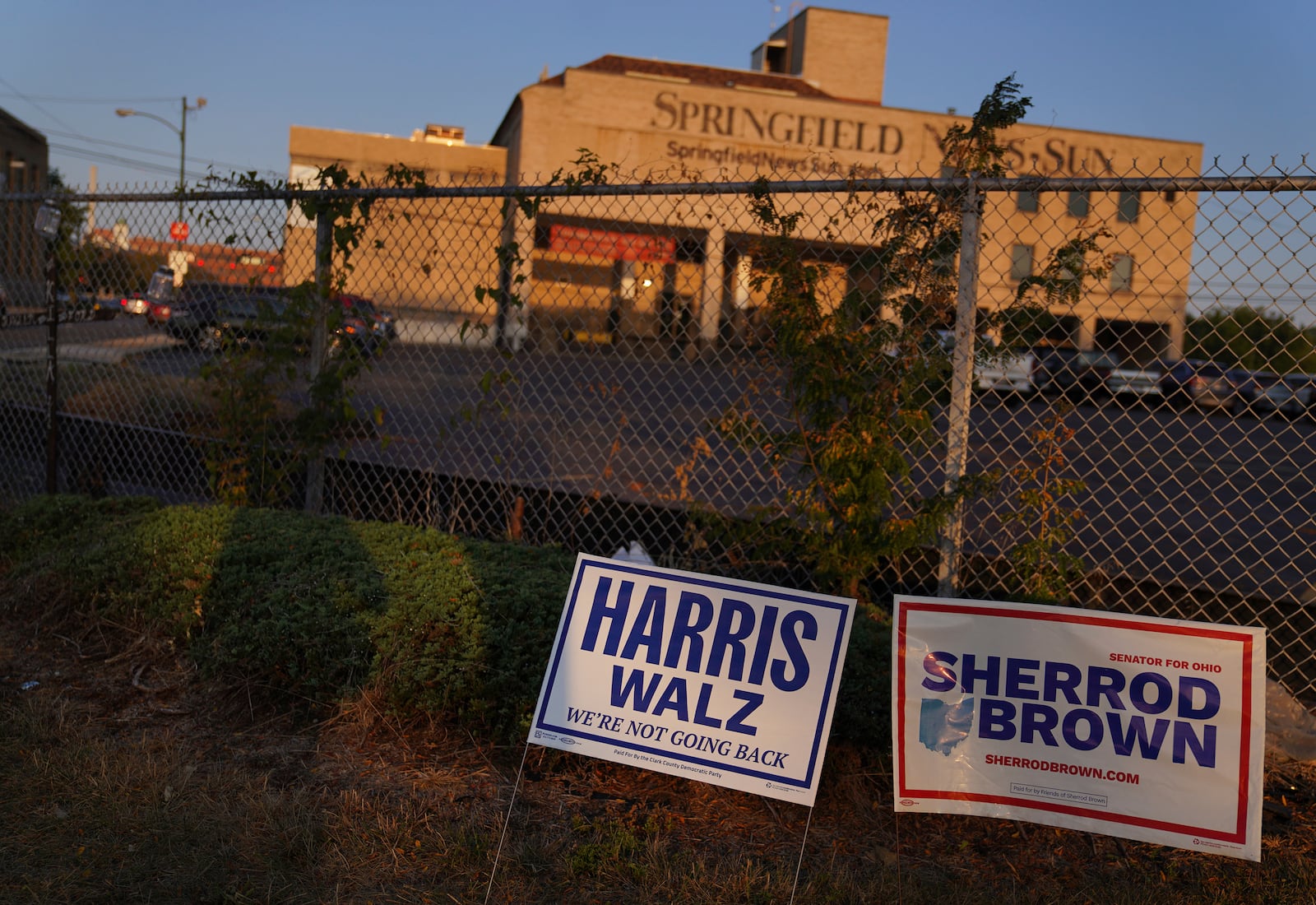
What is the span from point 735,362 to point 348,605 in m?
1.84

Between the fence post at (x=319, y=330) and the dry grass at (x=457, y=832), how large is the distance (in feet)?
5.65

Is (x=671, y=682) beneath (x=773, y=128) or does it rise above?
beneath

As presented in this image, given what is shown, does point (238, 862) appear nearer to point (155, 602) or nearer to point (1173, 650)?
point (155, 602)

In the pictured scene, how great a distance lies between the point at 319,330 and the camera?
548 cm

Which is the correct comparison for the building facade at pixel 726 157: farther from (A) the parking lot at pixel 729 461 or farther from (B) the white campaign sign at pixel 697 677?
(B) the white campaign sign at pixel 697 677

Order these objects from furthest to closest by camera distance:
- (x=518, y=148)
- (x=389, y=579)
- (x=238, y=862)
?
1. (x=518, y=148)
2. (x=389, y=579)
3. (x=238, y=862)

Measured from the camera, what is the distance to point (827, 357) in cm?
390

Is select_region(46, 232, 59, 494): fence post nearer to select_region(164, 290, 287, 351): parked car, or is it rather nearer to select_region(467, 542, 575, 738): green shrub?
select_region(164, 290, 287, 351): parked car

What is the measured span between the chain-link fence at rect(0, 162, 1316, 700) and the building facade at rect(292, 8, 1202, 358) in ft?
0.17

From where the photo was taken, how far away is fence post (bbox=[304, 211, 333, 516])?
211 inches

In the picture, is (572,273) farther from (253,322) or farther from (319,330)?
(253,322)

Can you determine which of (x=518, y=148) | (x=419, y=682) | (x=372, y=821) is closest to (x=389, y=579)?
(x=419, y=682)

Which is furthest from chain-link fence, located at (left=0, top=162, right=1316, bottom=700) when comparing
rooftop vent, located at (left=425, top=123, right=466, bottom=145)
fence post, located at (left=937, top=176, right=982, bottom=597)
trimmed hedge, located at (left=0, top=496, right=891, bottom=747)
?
rooftop vent, located at (left=425, top=123, right=466, bottom=145)

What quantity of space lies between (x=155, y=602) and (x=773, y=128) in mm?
31279
